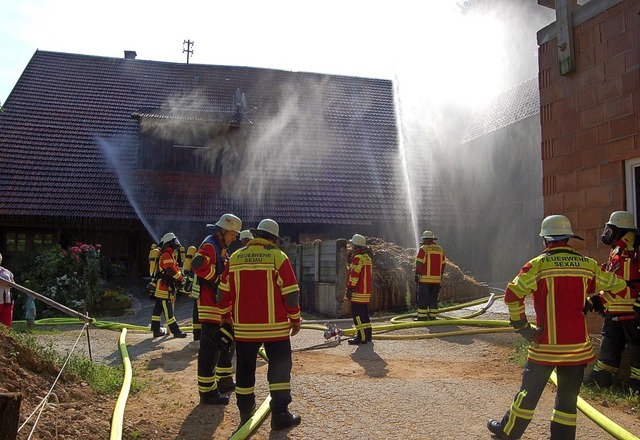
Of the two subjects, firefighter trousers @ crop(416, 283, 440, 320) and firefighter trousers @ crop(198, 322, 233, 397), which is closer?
firefighter trousers @ crop(198, 322, 233, 397)

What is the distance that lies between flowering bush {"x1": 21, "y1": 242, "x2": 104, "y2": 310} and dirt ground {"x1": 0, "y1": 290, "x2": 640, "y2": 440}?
5894mm

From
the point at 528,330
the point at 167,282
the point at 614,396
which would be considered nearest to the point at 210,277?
the point at 528,330

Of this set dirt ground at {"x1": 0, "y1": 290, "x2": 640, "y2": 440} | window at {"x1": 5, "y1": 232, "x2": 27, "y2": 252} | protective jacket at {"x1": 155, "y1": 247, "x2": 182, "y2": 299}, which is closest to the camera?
dirt ground at {"x1": 0, "y1": 290, "x2": 640, "y2": 440}

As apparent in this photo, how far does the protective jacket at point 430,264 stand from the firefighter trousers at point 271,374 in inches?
250

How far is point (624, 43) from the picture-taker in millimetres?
6461

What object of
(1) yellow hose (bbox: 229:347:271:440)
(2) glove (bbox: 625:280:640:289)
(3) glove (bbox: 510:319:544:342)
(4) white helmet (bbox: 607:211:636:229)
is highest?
A: (4) white helmet (bbox: 607:211:636:229)

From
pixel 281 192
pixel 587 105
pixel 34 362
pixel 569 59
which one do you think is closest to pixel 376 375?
pixel 34 362

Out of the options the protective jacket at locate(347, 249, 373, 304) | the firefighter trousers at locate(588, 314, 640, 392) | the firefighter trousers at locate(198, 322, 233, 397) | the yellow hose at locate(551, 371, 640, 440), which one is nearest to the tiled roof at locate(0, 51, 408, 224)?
the protective jacket at locate(347, 249, 373, 304)

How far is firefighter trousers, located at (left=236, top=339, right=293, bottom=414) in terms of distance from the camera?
4.50 meters

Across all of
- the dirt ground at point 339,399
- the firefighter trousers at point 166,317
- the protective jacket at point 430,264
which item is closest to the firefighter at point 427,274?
the protective jacket at point 430,264

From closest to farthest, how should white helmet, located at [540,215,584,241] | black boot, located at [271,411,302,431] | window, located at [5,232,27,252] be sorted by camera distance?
white helmet, located at [540,215,584,241] < black boot, located at [271,411,302,431] < window, located at [5,232,27,252]

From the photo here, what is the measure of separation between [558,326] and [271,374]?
2.31 metres

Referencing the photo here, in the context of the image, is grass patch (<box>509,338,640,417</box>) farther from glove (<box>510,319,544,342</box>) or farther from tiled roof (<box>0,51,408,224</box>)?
tiled roof (<box>0,51,408,224</box>)

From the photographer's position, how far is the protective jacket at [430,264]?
34.4 ft
